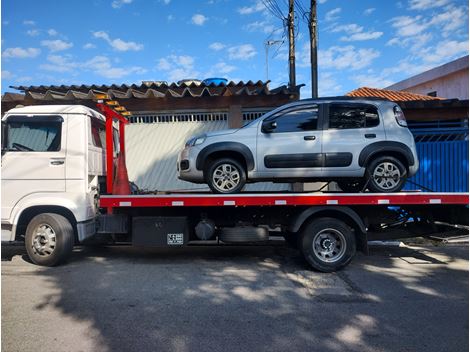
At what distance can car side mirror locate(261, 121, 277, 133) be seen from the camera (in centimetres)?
627

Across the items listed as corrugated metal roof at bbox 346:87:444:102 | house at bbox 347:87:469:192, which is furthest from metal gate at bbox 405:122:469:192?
corrugated metal roof at bbox 346:87:444:102

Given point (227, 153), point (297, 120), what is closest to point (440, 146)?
point (297, 120)

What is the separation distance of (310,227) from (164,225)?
7.46 ft

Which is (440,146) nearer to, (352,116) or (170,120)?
(352,116)

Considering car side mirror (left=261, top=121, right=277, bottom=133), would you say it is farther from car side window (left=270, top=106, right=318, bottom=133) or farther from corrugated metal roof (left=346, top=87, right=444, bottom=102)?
corrugated metal roof (left=346, top=87, right=444, bottom=102)

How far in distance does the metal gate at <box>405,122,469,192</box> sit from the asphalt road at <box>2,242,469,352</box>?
367 cm

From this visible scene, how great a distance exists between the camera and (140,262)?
21.5 ft

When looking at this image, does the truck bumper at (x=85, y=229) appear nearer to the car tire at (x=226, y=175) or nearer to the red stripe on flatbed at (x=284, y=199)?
the red stripe on flatbed at (x=284, y=199)

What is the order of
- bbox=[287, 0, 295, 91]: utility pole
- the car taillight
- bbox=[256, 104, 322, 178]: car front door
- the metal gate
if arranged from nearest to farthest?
bbox=[256, 104, 322, 178]: car front door < the car taillight < the metal gate < bbox=[287, 0, 295, 91]: utility pole

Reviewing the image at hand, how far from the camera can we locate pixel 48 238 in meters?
5.98

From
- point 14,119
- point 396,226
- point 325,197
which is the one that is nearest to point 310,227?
point 325,197

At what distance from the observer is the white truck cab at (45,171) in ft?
19.6

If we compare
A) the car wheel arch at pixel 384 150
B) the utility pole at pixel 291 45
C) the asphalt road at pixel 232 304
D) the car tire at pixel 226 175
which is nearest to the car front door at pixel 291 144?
the car tire at pixel 226 175

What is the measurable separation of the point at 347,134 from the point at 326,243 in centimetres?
176
